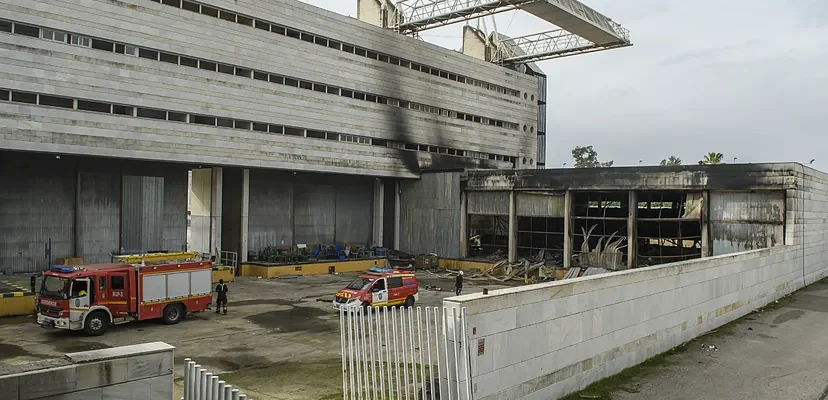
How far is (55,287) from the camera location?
2053 cm

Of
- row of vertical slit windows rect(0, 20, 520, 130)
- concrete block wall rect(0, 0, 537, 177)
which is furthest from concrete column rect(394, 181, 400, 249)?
row of vertical slit windows rect(0, 20, 520, 130)

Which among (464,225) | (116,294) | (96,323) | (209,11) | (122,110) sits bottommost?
(96,323)

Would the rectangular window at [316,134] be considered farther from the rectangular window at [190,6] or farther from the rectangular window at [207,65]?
the rectangular window at [190,6]

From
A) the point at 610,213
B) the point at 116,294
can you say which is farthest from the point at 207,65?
the point at 610,213

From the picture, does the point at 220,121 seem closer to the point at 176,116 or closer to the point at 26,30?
the point at 176,116

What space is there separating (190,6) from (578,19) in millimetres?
30578

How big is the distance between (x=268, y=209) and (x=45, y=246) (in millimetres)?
15582

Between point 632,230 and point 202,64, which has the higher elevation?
point 202,64

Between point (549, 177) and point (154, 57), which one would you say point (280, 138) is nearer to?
point (154, 57)

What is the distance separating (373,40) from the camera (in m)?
46.1

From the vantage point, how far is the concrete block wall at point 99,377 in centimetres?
787

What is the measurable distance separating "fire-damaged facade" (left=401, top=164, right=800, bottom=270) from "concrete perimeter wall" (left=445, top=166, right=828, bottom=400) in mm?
12472

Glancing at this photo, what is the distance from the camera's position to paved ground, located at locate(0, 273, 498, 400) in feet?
50.9

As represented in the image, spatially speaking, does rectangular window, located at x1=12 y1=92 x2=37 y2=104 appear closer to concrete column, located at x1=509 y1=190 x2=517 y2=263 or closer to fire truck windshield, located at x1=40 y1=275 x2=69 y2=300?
fire truck windshield, located at x1=40 y1=275 x2=69 y2=300
